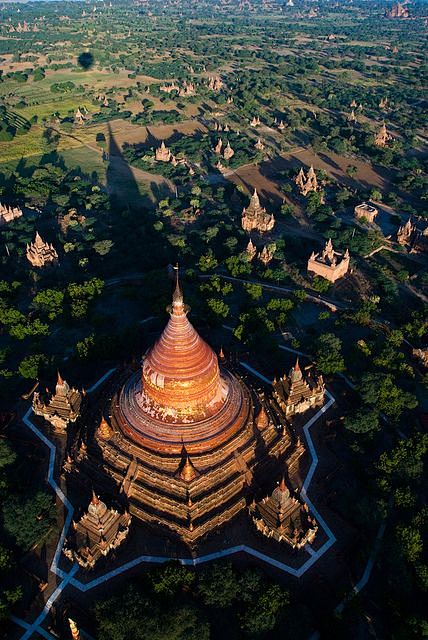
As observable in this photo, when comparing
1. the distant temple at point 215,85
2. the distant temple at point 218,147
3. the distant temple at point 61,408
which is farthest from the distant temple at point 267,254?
the distant temple at point 215,85

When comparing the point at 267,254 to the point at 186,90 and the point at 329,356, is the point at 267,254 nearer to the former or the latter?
the point at 329,356

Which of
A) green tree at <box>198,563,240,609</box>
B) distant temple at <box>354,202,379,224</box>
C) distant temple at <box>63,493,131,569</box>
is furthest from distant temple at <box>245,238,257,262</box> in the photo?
green tree at <box>198,563,240,609</box>

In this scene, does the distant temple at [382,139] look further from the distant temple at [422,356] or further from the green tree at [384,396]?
the green tree at [384,396]

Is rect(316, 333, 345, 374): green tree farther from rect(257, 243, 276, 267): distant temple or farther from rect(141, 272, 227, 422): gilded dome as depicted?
rect(257, 243, 276, 267): distant temple

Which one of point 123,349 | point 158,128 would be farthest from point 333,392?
point 158,128

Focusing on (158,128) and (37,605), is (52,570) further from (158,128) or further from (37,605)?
(158,128)
